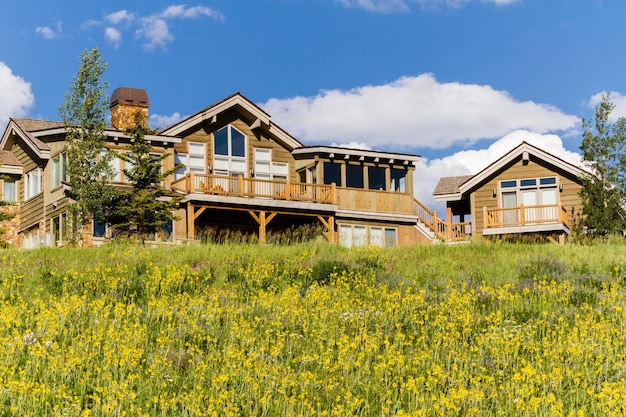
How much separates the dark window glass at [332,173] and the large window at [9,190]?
1537 cm

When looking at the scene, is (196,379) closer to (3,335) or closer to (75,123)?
(3,335)

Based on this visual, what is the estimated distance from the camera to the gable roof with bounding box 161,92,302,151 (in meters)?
39.3

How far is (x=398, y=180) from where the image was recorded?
143 ft

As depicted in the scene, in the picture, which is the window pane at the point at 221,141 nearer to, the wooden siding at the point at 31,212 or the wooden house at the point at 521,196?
the wooden siding at the point at 31,212

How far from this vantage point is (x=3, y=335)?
53.7ft

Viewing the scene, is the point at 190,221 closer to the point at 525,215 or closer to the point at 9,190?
the point at 9,190

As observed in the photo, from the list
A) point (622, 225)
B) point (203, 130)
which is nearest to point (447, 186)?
point (622, 225)

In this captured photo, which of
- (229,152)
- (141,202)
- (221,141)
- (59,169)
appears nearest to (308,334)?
(141,202)

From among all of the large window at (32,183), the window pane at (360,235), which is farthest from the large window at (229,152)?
the large window at (32,183)

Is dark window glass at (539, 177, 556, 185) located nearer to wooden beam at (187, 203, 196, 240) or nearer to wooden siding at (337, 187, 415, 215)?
wooden siding at (337, 187, 415, 215)

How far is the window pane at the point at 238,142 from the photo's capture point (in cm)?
4091

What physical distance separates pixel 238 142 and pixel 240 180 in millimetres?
3989

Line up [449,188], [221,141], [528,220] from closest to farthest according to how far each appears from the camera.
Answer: [221,141] < [528,220] < [449,188]

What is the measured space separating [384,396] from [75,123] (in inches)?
942
